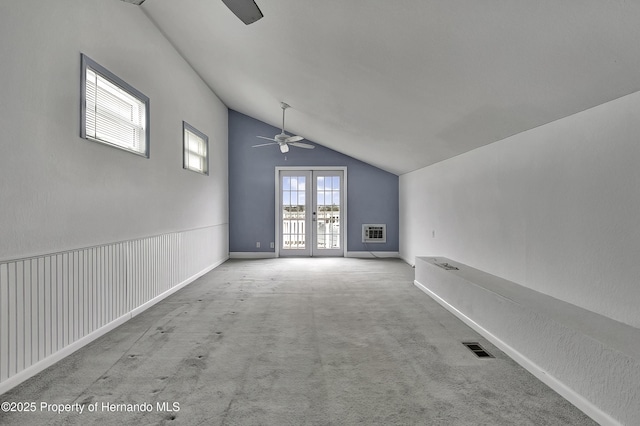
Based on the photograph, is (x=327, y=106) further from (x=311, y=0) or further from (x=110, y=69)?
(x=110, y=69)

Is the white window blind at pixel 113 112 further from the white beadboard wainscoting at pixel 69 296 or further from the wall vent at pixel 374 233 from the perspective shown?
the wall vent at pixel 374 233

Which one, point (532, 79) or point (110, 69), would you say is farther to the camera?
point (110, 69)

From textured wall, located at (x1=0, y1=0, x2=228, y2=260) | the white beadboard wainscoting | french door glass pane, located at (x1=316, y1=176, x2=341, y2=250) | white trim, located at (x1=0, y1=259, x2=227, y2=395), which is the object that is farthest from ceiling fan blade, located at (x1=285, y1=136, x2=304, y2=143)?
white trim, located at (x1=0, y1=259, x2=227, y2=395)

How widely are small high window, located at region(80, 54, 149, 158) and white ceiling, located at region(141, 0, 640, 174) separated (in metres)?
1.13

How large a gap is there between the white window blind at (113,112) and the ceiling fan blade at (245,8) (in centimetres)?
175

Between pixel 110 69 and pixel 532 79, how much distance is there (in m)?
3.67

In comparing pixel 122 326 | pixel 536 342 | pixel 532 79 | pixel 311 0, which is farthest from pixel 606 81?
pixel 122 326

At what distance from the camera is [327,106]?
4703mm

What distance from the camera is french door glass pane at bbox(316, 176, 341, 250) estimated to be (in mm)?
8164

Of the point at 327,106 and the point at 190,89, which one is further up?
the point at 190,89

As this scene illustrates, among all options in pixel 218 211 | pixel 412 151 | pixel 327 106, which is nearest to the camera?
pixel 327 106

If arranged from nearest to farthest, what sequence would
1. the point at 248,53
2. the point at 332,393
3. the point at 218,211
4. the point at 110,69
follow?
1. the point at 332,393
2. the point at 110,69
3. the point at 248,53
4. the point at 218,211

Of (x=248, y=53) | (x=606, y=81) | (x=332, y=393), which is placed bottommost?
(x=332, y=393)

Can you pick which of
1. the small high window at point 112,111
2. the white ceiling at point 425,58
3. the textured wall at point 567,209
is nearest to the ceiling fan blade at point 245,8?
the white ceiling at point 425,58
